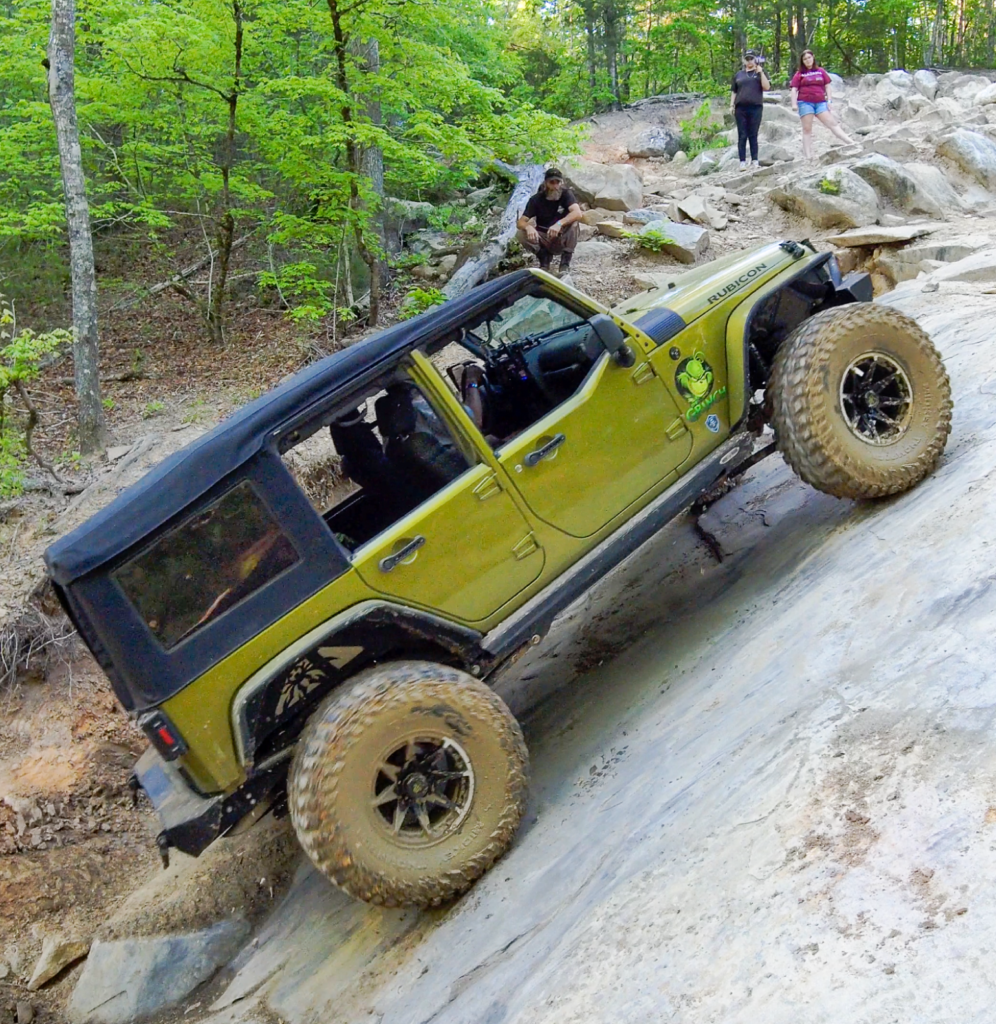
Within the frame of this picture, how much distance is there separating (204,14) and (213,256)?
9.64 feet

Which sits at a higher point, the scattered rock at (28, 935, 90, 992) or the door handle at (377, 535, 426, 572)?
the door handle at (377, 535, 426, 572)

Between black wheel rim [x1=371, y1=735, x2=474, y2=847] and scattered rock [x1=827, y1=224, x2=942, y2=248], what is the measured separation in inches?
346

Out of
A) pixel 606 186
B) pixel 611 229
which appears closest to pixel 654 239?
pixel 611 229

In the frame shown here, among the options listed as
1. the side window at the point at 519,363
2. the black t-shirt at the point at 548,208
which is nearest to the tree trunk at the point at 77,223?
the black t-shirt at the point at 548,208

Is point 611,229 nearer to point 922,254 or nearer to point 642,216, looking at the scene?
point 642,216

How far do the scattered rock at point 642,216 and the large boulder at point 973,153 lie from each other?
4.30 meters

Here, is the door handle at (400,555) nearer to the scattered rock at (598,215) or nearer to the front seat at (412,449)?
the front seat at (412,449)

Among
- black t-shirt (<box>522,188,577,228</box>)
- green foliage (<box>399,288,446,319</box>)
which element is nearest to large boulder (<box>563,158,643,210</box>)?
black t-shirt (<box>522,188,577,228</box>)

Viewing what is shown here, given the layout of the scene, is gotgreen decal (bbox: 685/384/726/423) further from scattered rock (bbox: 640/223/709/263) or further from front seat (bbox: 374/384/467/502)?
scattered rock (bbox: 640/223/709/263)

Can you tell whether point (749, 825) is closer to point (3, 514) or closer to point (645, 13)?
point (3, 514)

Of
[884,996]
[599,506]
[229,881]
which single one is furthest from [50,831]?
[884,996]

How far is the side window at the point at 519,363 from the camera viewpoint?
3998mm

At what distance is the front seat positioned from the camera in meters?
3.64

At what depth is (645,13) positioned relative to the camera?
26500 mm
